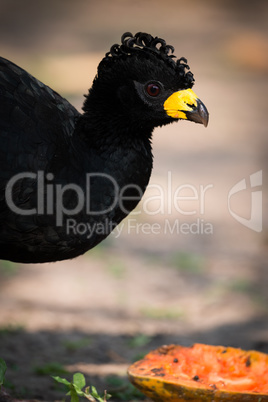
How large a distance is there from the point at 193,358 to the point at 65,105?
1.61 m

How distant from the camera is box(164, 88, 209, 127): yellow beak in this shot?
10.2 feet

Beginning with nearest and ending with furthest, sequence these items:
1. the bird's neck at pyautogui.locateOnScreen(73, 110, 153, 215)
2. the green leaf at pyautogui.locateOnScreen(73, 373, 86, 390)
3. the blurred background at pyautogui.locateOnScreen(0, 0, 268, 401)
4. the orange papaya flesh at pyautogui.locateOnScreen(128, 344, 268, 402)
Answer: the green leaf at pyautogui.locateOnScreen(73, 373, 86, 390) < the orange papaya flesh at pyautogui.locateOnScreen(128, 344, 268, 402) < the bird's neck at pyautogui.locateOnScreen(73, 110, 153, 215) < the blurred background at pyautogui.locateOnScreen(0, 0, 268, 401)

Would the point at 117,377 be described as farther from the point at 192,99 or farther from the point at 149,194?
the point at 149,194

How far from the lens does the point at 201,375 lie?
3393 millimetres

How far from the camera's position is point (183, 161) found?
809 centimetres

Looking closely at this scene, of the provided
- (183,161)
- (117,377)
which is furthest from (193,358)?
(183,161)

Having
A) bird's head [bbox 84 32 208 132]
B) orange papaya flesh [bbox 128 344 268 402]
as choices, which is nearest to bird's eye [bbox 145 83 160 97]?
bird's head [bbox 84 32 208 132]

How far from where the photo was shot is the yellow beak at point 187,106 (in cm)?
310

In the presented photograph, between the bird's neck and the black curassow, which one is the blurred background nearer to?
the black curassow

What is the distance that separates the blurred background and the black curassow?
3.92 feet

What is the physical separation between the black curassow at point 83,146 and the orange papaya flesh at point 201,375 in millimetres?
762

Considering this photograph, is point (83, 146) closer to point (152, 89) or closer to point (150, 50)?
point (152, 89)

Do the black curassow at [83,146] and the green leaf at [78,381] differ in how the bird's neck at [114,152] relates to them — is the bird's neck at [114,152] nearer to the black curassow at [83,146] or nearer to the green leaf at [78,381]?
the black curassow at [83,146]

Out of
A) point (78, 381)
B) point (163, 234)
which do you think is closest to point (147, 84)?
point (78, 381)
